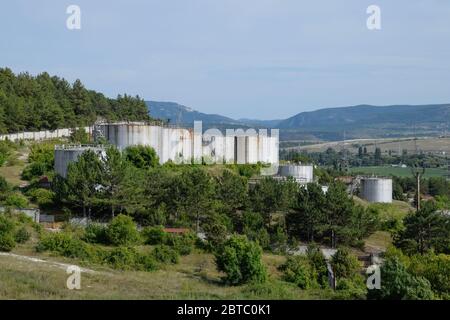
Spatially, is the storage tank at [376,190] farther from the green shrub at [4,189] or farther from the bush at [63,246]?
the bush at [63,246]

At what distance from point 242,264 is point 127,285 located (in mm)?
5550

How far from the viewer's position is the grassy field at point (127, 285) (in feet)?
53.1

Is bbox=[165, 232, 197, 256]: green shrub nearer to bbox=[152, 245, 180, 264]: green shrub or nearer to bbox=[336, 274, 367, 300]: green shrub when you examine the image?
bbox=[152, 245, 180, 264]: green shrub

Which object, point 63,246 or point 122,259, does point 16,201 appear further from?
point 122,259

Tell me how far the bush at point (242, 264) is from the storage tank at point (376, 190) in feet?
122

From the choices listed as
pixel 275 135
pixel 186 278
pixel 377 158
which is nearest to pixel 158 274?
pixel 186 278

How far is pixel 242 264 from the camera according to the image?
77.3 ft

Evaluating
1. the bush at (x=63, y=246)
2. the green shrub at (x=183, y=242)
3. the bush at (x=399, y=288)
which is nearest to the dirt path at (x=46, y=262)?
the bush at (x=63, y=246)

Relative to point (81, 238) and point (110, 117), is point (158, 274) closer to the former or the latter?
point (81, 238)

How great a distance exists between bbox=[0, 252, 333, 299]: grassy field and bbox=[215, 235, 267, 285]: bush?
0.63 meters

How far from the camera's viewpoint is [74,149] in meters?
39.7

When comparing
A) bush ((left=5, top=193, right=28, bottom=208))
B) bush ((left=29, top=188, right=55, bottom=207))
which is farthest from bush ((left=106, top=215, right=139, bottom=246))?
bush ((left=29, top=188, right=55, bottom=207))

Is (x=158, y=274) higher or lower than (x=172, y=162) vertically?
lower

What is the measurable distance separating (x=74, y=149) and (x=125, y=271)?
17013 millimetres
